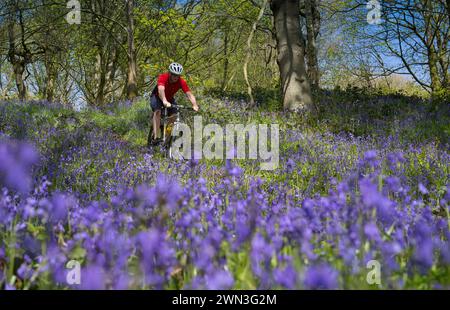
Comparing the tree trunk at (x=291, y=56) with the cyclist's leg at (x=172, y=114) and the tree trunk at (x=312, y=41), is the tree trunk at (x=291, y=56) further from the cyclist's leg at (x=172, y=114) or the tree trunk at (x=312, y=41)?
the tree trunk at (x=312, y=41)

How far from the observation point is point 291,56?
9703 mm

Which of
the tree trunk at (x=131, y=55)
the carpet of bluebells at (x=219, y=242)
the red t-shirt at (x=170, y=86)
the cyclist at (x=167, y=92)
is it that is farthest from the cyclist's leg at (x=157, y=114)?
the tree trunk at (x=131, y=55)

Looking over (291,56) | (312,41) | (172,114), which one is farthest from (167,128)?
(312,41)

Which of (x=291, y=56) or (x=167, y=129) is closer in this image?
(x=167, y=129)

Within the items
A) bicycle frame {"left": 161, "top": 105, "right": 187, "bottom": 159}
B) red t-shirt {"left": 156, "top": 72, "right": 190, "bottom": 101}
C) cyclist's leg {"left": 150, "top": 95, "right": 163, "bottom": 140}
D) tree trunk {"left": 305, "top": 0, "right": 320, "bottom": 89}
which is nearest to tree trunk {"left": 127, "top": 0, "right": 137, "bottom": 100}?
tree trunk {"left": 305, "top": 0, "right": 320, "bottom": 89}

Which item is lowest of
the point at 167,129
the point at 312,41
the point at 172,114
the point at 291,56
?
the point at 167,129

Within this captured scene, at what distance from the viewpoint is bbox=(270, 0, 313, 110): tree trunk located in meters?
9.62

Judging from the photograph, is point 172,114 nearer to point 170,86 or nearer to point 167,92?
point 167,92

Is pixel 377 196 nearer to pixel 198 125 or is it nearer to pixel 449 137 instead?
pixel 449 137

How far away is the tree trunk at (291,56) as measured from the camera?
31.6 feet

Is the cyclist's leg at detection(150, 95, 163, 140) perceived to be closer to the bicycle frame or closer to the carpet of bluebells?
the bicycle frame
